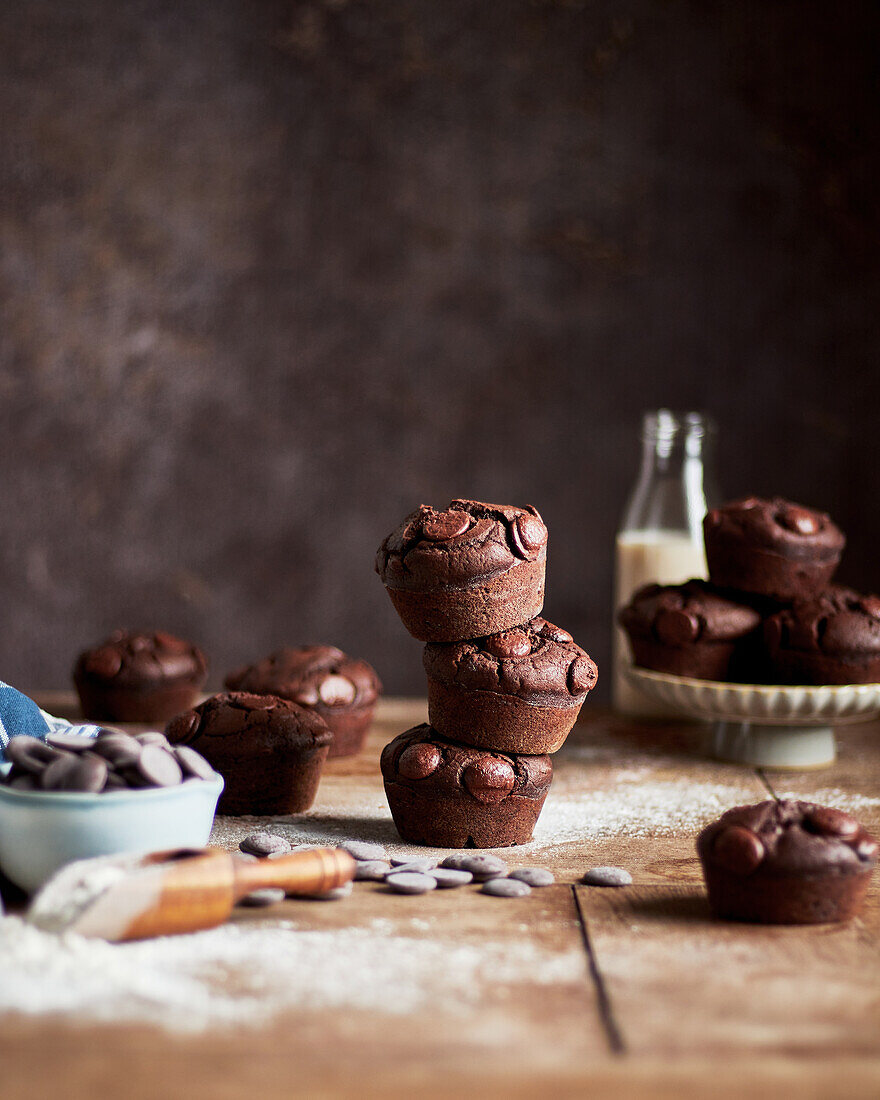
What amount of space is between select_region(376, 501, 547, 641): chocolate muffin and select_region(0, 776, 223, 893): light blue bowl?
38 centimetres

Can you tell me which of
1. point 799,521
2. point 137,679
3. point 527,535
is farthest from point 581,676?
point 137,679

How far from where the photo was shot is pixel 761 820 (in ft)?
4.18

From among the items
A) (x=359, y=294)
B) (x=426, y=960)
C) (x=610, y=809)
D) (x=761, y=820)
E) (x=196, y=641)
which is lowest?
(x=196, y=641)

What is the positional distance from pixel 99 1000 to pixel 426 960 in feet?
0.98

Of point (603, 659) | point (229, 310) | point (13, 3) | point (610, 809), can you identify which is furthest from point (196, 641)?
point (610, 809)

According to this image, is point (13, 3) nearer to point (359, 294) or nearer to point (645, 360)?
point (359, 294)

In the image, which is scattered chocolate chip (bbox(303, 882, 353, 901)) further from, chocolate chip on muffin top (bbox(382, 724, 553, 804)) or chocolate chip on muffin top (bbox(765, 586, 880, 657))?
chocolate chip on muffin top (bbox(765, 586, 880, 657))

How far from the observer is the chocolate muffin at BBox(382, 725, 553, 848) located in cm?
151

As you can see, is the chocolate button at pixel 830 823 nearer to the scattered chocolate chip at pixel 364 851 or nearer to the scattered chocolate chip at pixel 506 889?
the scattered chocolate chip at pixel 506 889

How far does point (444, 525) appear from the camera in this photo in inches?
59.7

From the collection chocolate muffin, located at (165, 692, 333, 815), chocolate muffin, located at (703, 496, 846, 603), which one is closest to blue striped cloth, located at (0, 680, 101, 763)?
chocolate muffin, located at (165, 692, 333, 815)

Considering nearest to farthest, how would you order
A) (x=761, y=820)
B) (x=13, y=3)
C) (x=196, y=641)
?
(x=761, y=820), (x=13, y=3), (x=196, y=641)

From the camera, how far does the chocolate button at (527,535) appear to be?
1516 millimetres

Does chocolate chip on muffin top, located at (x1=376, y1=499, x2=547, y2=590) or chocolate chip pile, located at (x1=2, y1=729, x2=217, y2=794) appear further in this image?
chocolate chip on muffin top, located at (x1=376, y1=499, x2=547, y2=590)
